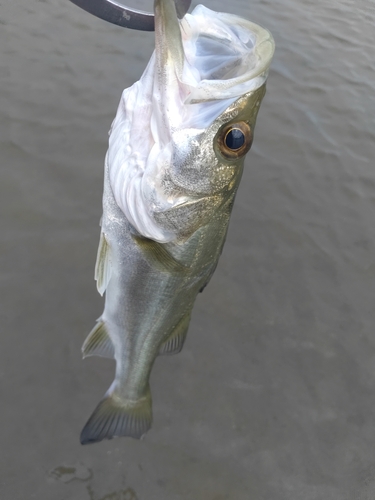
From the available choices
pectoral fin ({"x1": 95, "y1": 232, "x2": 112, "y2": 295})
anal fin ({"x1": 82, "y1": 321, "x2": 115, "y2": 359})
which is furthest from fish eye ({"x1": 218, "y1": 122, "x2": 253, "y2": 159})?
anal fin ({"x1": 82, "y1": 321, "x2": 115, "y2": 359})

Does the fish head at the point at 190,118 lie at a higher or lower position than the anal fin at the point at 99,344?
higher

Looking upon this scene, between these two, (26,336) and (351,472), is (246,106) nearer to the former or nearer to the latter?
(26,336)

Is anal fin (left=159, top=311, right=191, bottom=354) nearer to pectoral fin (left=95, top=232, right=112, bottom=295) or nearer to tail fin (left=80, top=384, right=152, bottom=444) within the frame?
tail fin (left=80, top=384, right=152, bottom=444)

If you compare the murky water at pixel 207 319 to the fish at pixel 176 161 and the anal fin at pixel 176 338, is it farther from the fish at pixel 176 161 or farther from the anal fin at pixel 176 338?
the fish at pixel 176 161

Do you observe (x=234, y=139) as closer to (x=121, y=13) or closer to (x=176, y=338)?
(x=121, y=13)

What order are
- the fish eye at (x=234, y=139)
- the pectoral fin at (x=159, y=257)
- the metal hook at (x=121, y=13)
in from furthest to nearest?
1. the pectoral fin at (x=159, y=257)
2. the fish eye at (x=234, y=139)
3. the metal hook at (x=121, y=13)

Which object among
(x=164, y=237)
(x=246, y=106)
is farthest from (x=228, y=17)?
(x=164, y=237)

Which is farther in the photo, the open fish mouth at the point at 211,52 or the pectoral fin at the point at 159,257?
the pectoral fin at the point at 159,257

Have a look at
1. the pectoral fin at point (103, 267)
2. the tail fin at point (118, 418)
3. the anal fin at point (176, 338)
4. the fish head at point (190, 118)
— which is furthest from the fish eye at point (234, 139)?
the tail fin at point (118, 418)
